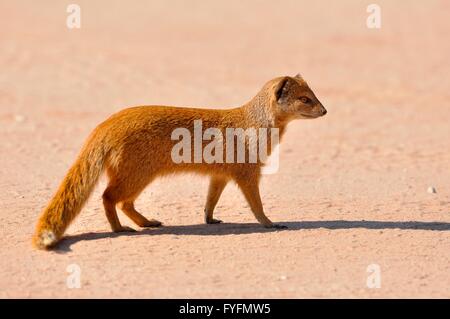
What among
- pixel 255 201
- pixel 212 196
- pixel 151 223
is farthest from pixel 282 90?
pixel 151 223

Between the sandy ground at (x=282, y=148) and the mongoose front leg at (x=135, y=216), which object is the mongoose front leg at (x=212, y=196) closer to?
the sandy ground at (x=282, y=148)

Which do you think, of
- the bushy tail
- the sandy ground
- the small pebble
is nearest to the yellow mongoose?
the bushy tail

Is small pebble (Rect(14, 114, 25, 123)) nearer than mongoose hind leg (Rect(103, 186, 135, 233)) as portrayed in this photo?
No

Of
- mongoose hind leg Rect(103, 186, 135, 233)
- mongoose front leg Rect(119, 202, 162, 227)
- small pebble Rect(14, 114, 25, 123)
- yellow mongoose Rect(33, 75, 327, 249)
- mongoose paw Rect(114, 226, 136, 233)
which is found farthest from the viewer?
small pebble Rect(14, 114, 25, 123)

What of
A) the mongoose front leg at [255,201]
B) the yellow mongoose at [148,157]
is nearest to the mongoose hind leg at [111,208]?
the yellow mongoose at [148,157]

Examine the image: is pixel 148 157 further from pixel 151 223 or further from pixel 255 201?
pixel 255 201

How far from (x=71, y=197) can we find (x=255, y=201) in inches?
61.5

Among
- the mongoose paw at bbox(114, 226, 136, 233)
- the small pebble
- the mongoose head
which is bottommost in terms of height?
the mongoose paw at bbox(114, 226, 136, 233)

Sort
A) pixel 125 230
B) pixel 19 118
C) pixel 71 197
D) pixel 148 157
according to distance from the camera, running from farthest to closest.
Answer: pixel 19 118
pixel 125 230
pixel 148 157
pixel 71 197

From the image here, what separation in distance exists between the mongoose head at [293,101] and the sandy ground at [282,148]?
946 millimetres

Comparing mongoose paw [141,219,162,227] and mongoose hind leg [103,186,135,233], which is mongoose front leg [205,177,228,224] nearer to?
mongoose paw [141,219,162,227]

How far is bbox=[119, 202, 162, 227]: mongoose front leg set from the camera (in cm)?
714

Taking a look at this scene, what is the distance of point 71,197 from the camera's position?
21.6 ft

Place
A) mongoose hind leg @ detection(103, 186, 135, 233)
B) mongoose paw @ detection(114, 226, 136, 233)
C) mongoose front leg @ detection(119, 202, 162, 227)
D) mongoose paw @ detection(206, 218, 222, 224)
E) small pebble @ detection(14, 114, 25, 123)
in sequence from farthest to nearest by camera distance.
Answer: small pebble @ detection(14, 114, 25, 123) → mongoose paw @ detection(206, 218, 222, 224) → mongoose front leg @ detection(119, 202, 162, 227) → mongoose paw @ detection(114, 226, 136, 233) → mongoose hind leg @ detection(103, 186, 135, 233)
